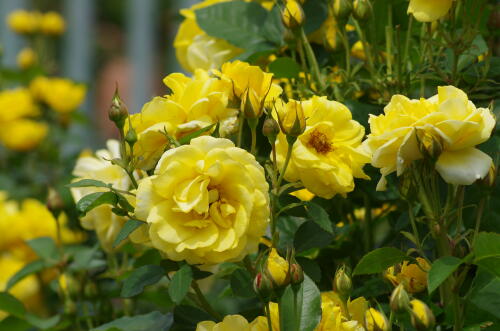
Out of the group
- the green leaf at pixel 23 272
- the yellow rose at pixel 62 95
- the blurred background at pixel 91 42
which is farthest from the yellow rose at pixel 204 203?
the blurred background at pixel 91 42

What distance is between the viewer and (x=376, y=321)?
591 mm

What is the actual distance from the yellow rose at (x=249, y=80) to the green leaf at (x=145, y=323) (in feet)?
0.68

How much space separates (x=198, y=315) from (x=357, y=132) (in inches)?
8.7

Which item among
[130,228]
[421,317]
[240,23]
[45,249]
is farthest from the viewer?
[45,249]

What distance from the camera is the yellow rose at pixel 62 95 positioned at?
2.05 meters

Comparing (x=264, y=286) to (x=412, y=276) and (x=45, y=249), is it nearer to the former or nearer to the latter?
(x=412, y=276)

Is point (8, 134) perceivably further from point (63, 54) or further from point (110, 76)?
point (110, 76)

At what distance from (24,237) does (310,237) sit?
2.72ft

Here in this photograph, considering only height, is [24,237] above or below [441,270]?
below

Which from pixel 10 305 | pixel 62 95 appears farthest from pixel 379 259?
pixel 62 95

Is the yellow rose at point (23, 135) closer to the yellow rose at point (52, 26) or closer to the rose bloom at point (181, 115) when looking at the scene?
the yellow rose at point (52, 26)

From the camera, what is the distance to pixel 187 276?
67 cm

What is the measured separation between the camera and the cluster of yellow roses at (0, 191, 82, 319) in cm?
145

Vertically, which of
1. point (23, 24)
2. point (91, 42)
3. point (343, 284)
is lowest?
point (91, 42)
